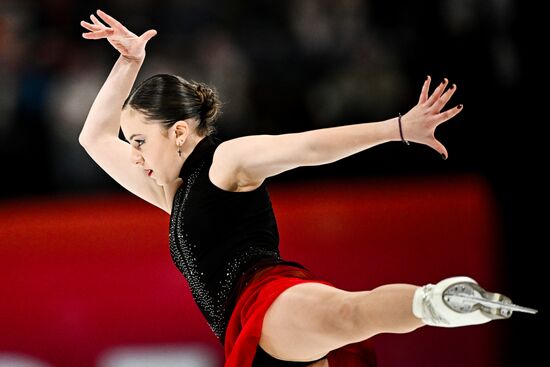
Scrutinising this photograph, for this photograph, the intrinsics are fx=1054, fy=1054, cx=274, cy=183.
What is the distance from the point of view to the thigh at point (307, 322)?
3211 millimetres

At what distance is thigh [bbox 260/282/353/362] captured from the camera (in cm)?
321

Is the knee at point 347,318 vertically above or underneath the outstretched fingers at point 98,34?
underneath

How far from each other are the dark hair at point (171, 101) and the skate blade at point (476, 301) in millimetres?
1199

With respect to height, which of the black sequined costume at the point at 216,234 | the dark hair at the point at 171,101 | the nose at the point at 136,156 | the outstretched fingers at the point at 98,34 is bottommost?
the black sequined costume at the point at 216,234

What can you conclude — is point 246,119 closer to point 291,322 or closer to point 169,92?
point 169,92

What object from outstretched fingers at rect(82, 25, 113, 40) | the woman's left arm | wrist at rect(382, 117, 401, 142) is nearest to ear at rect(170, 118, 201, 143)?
the woman's left arm

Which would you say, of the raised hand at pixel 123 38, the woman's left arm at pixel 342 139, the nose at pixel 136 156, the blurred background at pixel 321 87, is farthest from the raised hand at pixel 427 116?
the blurred background at pixel 321 87

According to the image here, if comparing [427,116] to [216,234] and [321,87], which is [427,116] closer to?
[216,234]

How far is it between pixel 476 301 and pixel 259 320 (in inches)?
30.5

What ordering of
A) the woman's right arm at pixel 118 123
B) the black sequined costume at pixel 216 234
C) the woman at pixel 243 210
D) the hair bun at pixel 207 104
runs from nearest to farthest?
the woman at pixel 243 210
the black sequined costume at pixel 216 234
the hair bun at pixel 207 104
the woman's right arm at pixel 118 123

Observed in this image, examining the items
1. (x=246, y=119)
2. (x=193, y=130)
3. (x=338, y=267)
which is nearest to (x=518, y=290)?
(x=338, y=267)

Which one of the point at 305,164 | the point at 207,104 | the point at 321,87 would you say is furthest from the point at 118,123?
the point at 321,87

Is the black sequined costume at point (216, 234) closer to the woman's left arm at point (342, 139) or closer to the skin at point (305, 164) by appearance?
the skin at point (305, 164)

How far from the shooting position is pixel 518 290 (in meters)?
5.56
